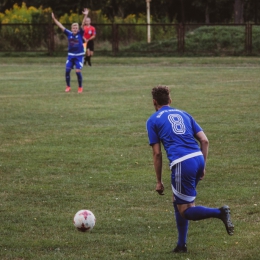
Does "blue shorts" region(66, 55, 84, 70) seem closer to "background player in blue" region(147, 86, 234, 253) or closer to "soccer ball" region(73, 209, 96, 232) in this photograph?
"soccer ball" region(73, 209, 96, 232)

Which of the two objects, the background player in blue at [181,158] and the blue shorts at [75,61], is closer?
the background player in blue at [181,158]

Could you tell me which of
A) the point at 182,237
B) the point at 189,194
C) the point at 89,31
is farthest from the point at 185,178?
the point at 89,31

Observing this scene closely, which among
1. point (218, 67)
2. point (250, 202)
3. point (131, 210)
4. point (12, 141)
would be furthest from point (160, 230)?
point (218, 67)

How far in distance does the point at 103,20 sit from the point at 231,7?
1827 centimetres

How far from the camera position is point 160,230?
760cm

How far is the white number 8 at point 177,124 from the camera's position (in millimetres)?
6590

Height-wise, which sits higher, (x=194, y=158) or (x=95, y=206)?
(x=194, y=158)

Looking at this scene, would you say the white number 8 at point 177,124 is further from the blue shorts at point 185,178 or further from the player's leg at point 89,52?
the player's leg at point 89,52

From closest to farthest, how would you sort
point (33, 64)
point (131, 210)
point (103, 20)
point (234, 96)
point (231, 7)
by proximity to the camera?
point (131, 210) < point (234, 96) < point (33, 64) < point (103, 20) < point (231, 7)

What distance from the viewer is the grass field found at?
7090 millimetres

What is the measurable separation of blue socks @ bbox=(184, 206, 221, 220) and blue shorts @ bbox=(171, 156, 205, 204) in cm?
9

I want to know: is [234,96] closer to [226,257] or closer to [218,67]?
[218,67]

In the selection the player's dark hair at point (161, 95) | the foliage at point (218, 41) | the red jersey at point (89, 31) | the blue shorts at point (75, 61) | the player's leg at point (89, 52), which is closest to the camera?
the player's dark hair at point (161, 95)

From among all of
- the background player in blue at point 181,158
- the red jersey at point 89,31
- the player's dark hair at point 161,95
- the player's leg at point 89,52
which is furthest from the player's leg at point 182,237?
the red jersey at point 89,31
